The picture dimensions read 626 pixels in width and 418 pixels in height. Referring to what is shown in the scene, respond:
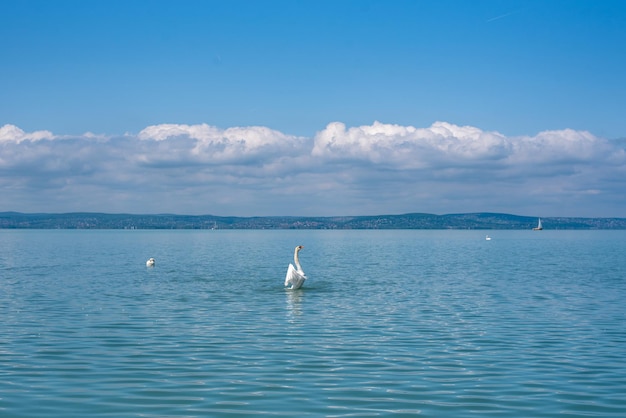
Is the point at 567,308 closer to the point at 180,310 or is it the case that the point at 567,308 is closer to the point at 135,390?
the point at 180,310

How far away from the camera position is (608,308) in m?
34.0

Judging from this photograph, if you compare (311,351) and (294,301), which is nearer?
(311,351)

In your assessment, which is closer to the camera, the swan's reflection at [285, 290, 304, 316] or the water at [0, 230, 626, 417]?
the water at [0, 230, 626, 417]

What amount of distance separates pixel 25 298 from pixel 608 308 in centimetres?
3057

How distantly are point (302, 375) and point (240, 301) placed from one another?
1804 cm

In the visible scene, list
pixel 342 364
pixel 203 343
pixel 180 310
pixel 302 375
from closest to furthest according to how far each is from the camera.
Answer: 1. pixel 302 375
2. pixel 342 364
3. pixel 203 343
4. pixel 180 310

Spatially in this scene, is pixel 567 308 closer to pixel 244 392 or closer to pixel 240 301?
pixel 240 301

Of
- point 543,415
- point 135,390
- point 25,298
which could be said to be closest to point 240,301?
point 25,298

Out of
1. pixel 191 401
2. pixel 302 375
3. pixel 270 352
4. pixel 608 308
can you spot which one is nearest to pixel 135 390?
pixel 191 401

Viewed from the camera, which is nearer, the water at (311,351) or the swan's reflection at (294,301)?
the water at (311,351)

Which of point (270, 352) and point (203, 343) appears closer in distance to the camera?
point (270, 352)

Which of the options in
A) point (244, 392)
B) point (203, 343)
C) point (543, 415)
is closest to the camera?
point (543, 415)

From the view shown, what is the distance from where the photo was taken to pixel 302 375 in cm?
1880

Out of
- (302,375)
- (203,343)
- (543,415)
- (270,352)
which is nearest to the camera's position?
(543,415)
